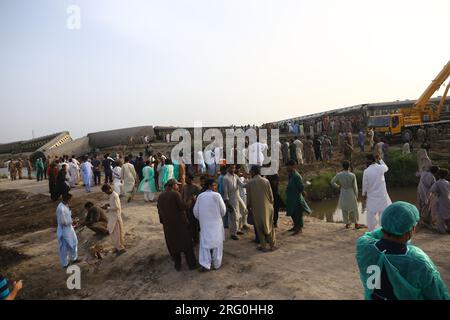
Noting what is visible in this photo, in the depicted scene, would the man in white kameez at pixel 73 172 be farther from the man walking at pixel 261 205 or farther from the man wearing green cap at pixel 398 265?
the man wearing green cap at pixel 398 265

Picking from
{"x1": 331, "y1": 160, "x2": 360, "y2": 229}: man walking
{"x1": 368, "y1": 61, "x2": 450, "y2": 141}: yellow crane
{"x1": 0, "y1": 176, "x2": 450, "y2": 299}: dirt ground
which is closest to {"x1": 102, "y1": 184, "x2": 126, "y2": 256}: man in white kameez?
{"x1": 0, "y1": 176, "x2": 450, "y2": 299}: dirt ground

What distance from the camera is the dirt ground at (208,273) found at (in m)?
4.86

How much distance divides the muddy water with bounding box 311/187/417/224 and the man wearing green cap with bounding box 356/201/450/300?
814 centimetres

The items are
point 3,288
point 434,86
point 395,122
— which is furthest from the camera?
point 434,86

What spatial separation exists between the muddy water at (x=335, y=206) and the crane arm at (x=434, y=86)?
1025 cm

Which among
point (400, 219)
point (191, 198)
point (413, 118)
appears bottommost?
point (191, 198)

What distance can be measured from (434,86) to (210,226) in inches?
830

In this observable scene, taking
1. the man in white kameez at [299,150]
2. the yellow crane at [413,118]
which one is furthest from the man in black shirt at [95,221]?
the yellow crane at [413,118]

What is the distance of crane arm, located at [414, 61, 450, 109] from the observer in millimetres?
21047

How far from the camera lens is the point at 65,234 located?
6.61 metres

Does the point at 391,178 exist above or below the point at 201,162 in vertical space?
below

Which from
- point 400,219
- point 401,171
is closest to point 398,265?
point 400,219

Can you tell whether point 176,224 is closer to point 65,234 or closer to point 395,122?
point 65,234
